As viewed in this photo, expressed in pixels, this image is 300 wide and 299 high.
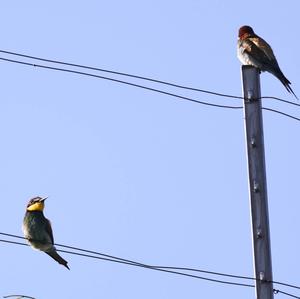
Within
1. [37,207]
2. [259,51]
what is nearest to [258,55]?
[259,51]

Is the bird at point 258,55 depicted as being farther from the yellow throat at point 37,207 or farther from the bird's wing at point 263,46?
the yellow throat at point 37,207

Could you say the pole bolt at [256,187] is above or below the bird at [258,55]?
below

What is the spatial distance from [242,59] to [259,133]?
510cm

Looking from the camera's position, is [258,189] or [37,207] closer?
[258,189]

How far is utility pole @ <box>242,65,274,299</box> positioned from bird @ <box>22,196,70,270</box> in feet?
11.9

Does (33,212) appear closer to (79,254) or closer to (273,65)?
(273,65)

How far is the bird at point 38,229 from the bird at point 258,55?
275cm

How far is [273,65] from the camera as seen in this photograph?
12000mm

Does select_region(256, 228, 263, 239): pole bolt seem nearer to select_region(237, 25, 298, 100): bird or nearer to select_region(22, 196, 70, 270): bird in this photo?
select_region(22, 196, 70, 270): bird

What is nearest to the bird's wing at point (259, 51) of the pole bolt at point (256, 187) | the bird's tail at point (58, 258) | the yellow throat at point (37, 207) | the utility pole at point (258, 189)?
the yellow throat at point (37, 207)

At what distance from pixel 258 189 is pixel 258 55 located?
4843 mm

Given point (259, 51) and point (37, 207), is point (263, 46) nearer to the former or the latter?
point (259, 51)

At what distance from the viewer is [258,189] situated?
306 inches

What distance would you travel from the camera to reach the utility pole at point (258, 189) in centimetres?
762
